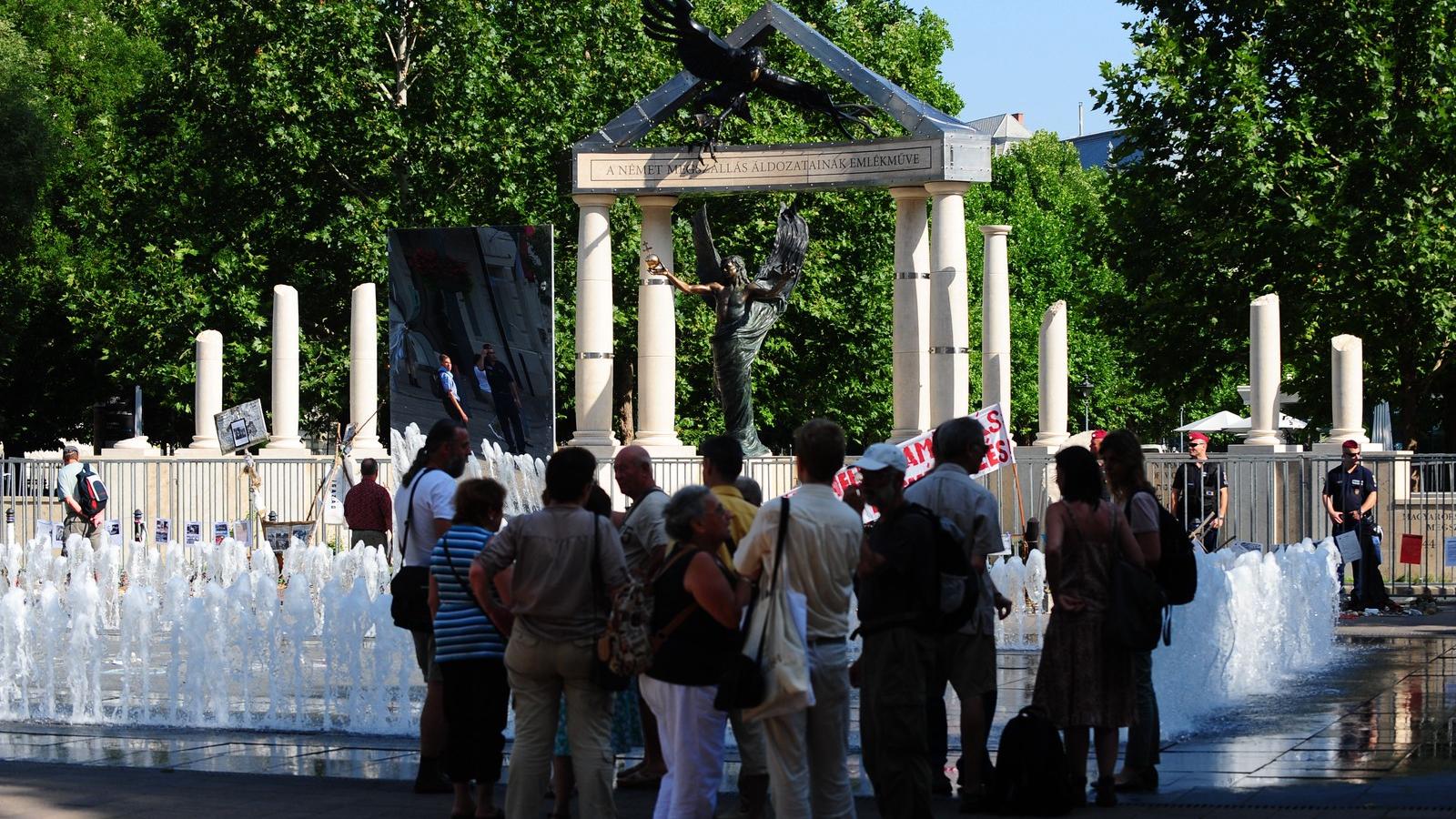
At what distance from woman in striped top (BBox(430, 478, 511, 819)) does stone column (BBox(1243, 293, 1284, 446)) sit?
68.7 ft

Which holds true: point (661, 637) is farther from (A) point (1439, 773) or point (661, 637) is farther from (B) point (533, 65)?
(B) point (533, 65)

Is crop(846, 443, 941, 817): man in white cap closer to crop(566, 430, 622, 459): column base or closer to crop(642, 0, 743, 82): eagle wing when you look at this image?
crop(642, 0, 743, 82): eagle wing

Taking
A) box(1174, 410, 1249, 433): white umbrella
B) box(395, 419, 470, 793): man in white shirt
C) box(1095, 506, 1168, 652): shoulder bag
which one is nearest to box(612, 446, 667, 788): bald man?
box(395, 419, 470, 793): man in white shirt

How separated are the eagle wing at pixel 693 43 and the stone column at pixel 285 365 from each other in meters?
7.88

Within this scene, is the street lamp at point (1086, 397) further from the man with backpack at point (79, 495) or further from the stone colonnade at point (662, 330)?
the man with backpack at point (79, 495)

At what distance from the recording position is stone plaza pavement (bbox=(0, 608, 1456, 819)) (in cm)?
1019

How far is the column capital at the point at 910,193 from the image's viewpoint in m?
30.3

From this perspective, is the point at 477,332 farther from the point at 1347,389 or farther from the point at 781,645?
the point at 781,645

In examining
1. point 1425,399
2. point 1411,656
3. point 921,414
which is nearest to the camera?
point 1411,656

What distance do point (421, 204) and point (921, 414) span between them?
15.2m

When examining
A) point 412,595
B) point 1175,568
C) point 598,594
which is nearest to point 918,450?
point 1175,568

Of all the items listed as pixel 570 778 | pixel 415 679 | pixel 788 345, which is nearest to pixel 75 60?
pixel 788 345

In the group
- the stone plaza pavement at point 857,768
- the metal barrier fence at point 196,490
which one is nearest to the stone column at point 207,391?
the metal barrier fence at point 196,490

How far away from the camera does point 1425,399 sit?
37.8 metres
